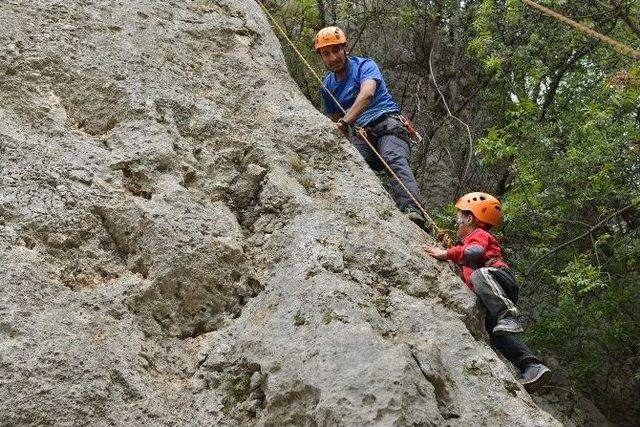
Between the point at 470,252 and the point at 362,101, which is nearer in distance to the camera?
the point at 470,252

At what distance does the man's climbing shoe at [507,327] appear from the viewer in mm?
4277

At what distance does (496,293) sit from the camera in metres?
4.31

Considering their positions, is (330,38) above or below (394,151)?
above

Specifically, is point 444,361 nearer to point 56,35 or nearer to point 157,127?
point 157,127

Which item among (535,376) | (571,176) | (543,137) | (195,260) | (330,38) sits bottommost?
(571,176)

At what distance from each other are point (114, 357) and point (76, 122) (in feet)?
5.28

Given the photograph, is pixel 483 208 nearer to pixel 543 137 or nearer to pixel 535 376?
pixel 535 376

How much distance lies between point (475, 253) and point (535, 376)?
2.55 ft

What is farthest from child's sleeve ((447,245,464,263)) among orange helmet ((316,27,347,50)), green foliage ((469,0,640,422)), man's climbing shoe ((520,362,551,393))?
green foliage ((469,0,640,422))

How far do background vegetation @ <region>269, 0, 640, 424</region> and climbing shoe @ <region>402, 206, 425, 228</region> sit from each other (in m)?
2.38

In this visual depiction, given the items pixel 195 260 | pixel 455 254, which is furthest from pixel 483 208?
pixel 195 260

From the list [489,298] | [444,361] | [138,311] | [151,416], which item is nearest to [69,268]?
[138,311]

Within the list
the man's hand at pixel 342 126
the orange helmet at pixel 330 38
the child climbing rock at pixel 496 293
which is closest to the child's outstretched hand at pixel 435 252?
the child climbing rock at pixel 496 293

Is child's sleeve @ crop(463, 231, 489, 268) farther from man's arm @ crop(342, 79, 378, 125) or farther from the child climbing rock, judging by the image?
man's arm @ crop(342, 79, 378, 125)
